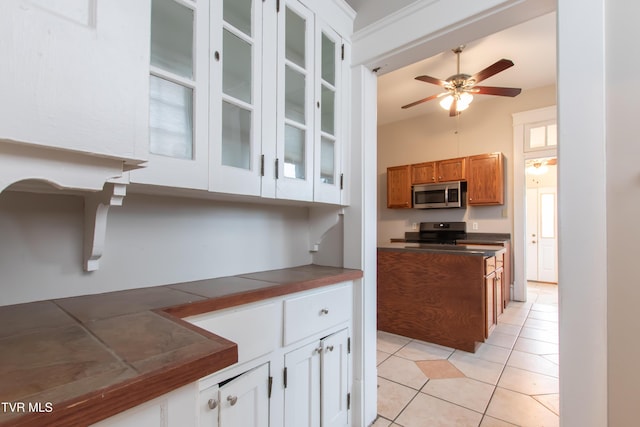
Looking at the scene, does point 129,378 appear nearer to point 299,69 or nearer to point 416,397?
point 299,69

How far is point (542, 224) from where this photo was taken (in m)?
6.13

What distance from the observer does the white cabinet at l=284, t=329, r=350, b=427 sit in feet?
4.14

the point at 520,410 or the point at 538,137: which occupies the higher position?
the point at 538,137

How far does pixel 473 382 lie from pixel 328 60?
243 centimetres


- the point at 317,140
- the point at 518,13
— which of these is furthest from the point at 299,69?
the point at 518,13

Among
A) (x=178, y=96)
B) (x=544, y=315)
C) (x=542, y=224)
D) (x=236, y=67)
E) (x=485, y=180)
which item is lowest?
(x=544, y=315)

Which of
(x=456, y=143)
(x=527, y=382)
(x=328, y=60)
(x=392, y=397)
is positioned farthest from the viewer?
(x=456, y=143)

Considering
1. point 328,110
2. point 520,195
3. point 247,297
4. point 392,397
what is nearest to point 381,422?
point 392,397

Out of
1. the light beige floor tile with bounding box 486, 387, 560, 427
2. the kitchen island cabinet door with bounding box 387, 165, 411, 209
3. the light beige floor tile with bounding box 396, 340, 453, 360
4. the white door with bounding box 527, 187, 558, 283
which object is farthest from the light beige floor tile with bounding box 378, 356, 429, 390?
the white door with bounding box 527, 187, 558, 283

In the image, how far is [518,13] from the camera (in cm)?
129

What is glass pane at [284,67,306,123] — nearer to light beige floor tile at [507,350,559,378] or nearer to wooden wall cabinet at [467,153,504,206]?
light beige floor tile at [507,350,559,378]

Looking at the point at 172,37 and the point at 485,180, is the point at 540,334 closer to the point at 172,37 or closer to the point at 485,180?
the point at 485,180

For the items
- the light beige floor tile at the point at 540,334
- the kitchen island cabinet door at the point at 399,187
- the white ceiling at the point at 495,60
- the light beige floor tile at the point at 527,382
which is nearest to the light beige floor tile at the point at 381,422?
the light beige floor tile at the point at 527,382

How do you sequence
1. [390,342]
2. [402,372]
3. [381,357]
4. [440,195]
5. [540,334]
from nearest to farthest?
[402,372] → [381,357] → [390,342] → [540,334] → [440,195]
